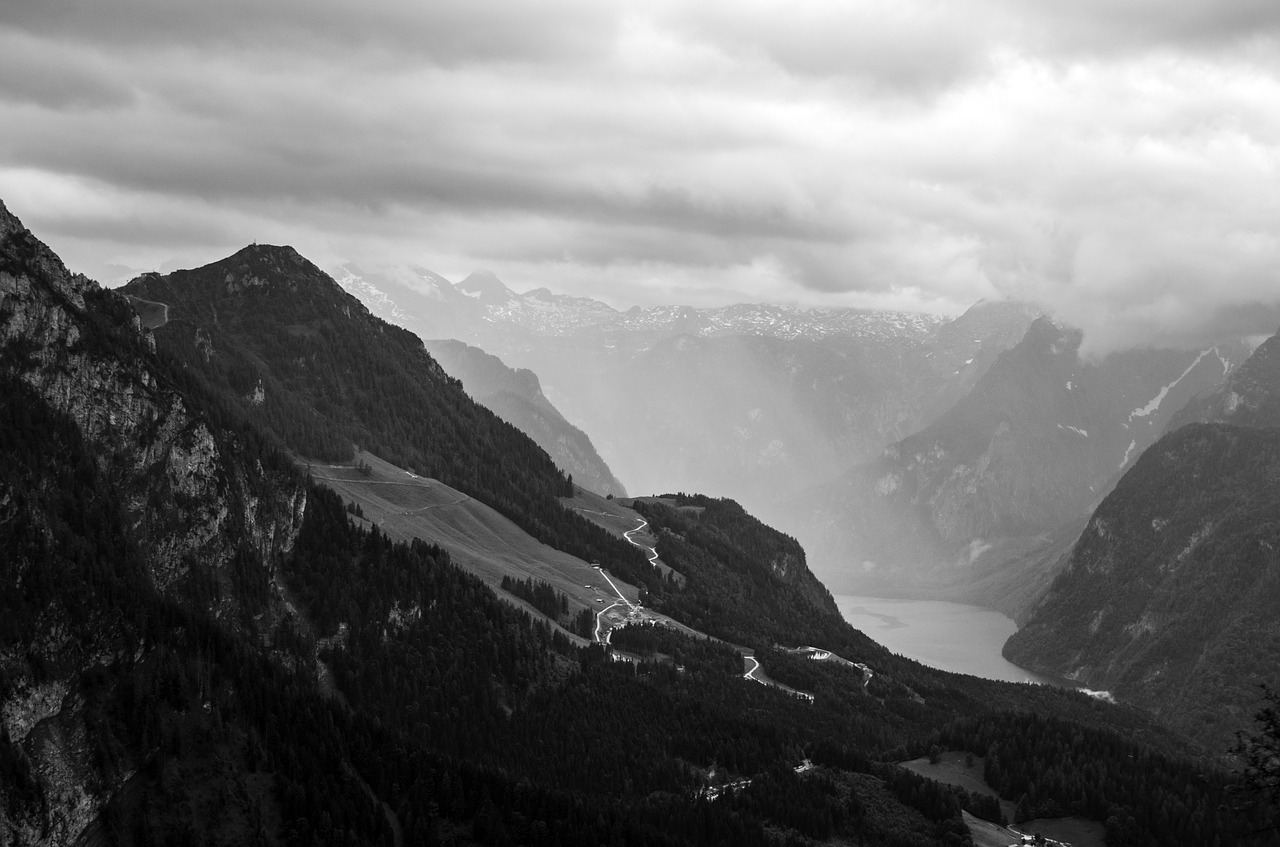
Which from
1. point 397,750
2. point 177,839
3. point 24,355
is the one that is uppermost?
point 24,355

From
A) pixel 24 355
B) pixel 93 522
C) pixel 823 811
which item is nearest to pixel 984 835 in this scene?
pixel 823 811

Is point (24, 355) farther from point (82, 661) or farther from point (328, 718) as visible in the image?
point (328, 718)

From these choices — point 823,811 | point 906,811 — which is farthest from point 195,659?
point 906,811

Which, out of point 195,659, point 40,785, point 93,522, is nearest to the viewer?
point 40,785

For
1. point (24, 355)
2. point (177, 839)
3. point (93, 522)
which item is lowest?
point (177, 839)

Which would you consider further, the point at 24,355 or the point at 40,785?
the point at 24,355

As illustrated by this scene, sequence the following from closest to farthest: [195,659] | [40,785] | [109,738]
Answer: [40,785]
[109,738]
[195,659]

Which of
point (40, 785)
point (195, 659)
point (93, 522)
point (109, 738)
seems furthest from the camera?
point (93, 522)

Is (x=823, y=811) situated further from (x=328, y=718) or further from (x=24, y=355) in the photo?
(x=24, y=355)

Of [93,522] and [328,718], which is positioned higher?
[93,522]
